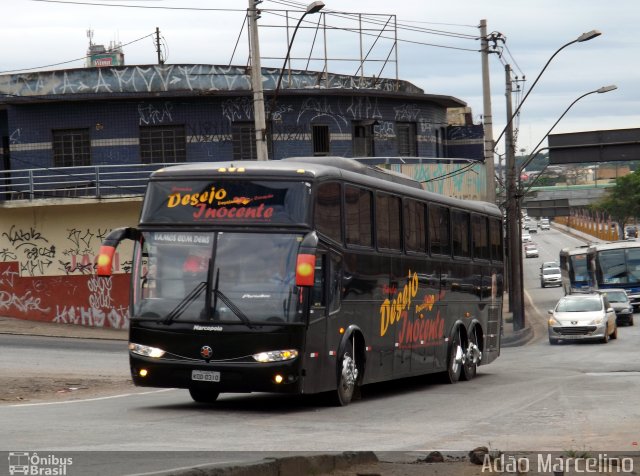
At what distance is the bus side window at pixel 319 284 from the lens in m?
14.5

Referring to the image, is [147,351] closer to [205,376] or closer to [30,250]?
[205,376]

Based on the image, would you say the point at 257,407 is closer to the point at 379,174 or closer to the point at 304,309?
Result: the point at 304,309

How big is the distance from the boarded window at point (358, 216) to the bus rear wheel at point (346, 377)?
146 cm

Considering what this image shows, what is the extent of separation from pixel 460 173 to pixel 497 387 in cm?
2792

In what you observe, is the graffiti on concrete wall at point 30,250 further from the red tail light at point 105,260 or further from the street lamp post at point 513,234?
the red tail light at point 105,260

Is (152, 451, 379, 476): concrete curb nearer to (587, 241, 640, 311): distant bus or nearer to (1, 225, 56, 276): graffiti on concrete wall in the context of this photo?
(1, 225, 56, 276): graffiti on concrete wall

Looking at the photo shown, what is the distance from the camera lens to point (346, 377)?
15.6 meters

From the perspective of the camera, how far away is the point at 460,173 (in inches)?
1864

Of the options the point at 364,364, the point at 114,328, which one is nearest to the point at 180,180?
the point at 364,364

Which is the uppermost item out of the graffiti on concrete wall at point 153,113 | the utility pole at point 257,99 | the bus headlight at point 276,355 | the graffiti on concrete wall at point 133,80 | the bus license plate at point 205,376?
the graffiti on concrete wall at point 133,80

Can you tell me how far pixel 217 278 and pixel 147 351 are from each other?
51.5 inches

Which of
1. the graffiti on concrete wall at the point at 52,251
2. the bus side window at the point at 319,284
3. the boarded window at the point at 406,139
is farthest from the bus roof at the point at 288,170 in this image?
the boarded window at the point at 406,139

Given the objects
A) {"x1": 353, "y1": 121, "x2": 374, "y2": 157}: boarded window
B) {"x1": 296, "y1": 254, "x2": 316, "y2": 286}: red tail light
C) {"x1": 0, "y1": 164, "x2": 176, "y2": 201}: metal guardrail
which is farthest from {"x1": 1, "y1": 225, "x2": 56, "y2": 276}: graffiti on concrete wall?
{"x1": 296, "y1": 254, "x2": 316, "y2": 286}: red tail light

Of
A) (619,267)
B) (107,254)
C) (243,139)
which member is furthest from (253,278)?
(619,267)
